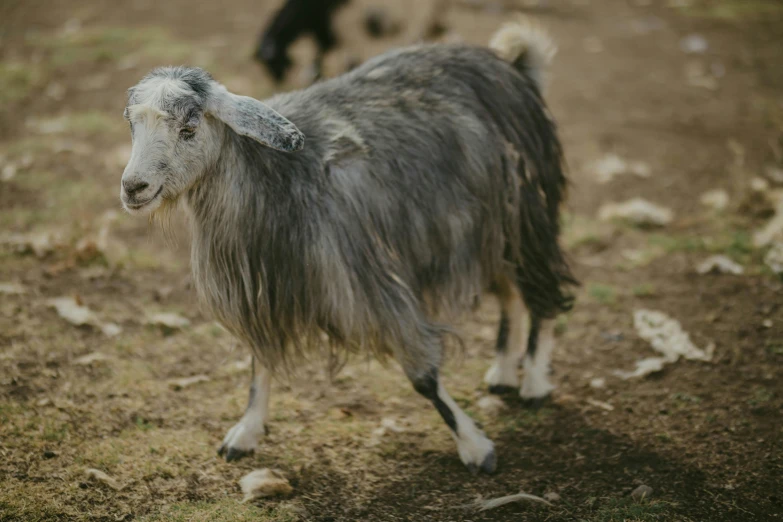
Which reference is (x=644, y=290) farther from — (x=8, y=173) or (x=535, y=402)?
(x=8, y=173)

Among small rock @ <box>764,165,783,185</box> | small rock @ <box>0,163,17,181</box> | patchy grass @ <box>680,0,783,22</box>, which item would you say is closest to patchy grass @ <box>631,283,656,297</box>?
small rock @ <box>764,165,783,185</box>

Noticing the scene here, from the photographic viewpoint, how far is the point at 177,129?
2.96m

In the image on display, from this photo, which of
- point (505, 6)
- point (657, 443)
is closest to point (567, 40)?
point (505, 6)

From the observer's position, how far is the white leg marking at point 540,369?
405 cm

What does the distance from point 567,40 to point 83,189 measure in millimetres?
6945

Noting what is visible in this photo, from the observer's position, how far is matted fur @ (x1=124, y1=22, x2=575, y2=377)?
3240 mm

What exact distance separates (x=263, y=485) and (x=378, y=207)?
4.35ft

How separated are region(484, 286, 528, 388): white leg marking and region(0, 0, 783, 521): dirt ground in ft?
0.46

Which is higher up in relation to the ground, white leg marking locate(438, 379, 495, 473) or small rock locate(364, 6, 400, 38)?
small rock locate(364, 6, 400, 38)

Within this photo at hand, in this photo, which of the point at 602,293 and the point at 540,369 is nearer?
the point at 540,369

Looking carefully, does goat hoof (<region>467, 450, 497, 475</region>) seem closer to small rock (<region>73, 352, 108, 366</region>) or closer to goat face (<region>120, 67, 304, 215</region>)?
goat face (<region>120, 67, 304, 215</region>)

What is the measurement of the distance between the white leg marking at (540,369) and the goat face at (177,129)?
1.93 m

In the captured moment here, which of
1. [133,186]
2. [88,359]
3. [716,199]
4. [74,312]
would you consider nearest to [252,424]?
[88,359]

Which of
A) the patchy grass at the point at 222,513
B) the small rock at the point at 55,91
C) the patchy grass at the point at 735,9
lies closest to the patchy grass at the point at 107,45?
the small rock at the point at 55,91
